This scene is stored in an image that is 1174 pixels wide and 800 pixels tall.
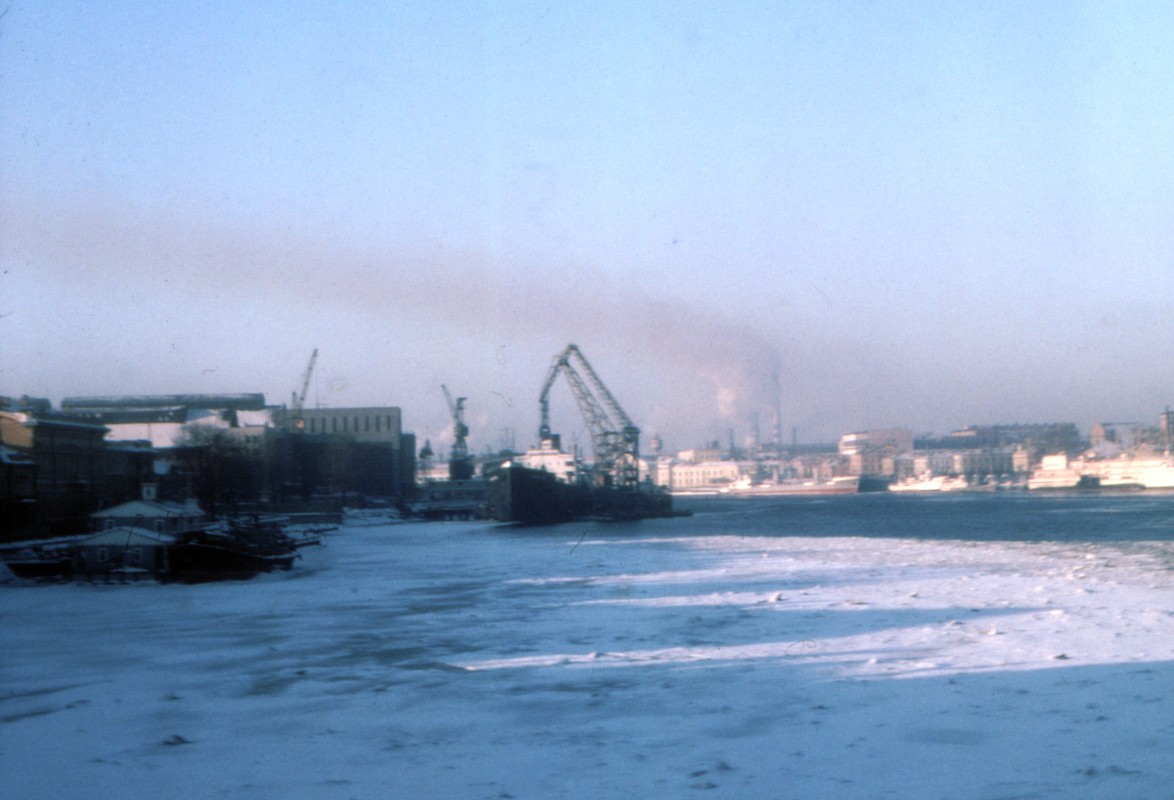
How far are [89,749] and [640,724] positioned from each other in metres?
4.02

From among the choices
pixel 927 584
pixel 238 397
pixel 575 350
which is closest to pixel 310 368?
pixel 238 397

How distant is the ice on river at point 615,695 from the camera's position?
642cm

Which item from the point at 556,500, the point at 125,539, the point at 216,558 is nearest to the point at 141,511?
the point at 125,539

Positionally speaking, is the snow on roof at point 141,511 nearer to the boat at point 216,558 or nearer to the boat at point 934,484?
the boat at point 216,558

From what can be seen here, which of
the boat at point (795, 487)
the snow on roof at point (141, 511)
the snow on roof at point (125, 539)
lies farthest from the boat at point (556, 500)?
the boat at point (795, 487)

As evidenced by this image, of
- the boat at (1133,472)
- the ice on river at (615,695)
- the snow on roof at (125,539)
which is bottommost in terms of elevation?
the boat at (1133,472)

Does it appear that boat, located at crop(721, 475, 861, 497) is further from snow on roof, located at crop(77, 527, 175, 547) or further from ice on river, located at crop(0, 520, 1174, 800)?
ice on river, located at crop(0, 520, 1174, 800)

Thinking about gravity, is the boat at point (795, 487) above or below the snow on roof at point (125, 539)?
below

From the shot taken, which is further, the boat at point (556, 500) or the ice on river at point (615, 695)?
the boat at point (556, 500)

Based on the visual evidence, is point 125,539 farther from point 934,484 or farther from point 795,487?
point 795,487

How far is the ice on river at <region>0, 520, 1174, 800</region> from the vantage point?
21.1ft

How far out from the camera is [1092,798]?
570cm

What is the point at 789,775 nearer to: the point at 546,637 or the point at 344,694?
the point at 344,694

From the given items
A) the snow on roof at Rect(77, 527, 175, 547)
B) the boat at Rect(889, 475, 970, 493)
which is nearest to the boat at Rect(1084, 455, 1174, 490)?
the boat at Rect(889, 475, 970, 493)
